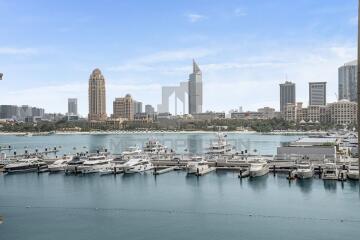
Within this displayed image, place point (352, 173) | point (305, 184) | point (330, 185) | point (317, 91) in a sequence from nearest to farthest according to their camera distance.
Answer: point (330, 185), point (305, 184), point (352, 173), point (317, 91)

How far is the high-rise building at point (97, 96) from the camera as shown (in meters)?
105

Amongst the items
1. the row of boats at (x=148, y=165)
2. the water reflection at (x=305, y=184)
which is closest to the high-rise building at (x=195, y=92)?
the row of boats at (x=148, y=165)

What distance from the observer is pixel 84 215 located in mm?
16797

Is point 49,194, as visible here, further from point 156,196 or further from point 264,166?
point 264,166

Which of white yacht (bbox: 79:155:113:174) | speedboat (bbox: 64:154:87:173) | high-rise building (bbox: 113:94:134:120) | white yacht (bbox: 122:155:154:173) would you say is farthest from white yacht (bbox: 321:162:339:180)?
high-rise building (bbox: 113:94:134:120)

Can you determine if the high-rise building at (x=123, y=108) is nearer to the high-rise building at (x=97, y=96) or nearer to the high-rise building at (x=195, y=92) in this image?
the high-rise building at (x=97, y=96)

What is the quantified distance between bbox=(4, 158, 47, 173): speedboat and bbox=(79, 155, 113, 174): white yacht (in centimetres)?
293

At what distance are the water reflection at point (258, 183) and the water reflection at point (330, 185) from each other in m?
2.70

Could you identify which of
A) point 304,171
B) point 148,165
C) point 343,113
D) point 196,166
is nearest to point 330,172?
point 304,171

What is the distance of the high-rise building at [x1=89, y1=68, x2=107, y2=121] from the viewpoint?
104688 mm

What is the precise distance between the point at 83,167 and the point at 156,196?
9033 millimetres

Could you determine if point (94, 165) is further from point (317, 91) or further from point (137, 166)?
point (317, 91)

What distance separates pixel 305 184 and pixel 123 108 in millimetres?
89647

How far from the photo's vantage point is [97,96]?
106 metres
